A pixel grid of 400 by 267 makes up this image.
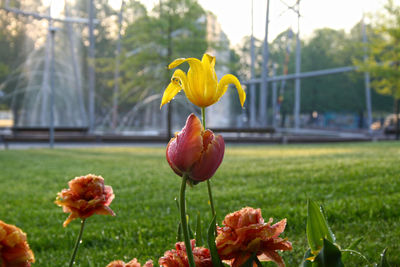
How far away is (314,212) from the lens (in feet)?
3.23

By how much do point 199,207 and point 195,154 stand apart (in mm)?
4015

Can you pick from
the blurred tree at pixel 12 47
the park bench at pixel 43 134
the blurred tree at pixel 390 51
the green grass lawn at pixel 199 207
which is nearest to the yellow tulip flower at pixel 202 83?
the green grass lawn at pixel 199 207

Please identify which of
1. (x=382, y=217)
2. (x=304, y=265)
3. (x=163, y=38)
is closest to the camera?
(x=304, y=265)

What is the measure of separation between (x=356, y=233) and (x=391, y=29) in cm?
1760

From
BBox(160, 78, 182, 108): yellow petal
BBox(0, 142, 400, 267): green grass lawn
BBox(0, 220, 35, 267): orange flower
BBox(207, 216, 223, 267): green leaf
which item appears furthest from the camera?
BBox(0, 142, 400, 267): green grass lawn

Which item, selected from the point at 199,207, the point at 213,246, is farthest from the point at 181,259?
the point at 199,207

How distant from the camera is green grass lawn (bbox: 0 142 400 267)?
314 cm

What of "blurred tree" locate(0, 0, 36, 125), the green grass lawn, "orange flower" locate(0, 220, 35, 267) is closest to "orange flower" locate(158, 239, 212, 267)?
"orange flower" locate(0, 220, 35, 267)

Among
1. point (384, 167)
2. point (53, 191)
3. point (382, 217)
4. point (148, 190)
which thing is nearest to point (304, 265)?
point (382, 217)

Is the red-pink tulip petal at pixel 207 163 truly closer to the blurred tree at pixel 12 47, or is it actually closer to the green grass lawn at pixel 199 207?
the green grass lawn at pixel 199 207

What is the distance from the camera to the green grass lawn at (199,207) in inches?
123

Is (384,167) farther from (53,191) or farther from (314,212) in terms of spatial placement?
(314,212)

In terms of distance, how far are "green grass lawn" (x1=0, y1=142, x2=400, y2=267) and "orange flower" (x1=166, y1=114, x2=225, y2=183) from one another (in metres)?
0.88

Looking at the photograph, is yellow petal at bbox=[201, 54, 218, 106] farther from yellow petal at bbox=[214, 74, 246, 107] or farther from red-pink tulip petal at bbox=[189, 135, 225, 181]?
red-pink tulip petal at bbox=[189, 135, 225, 181]
